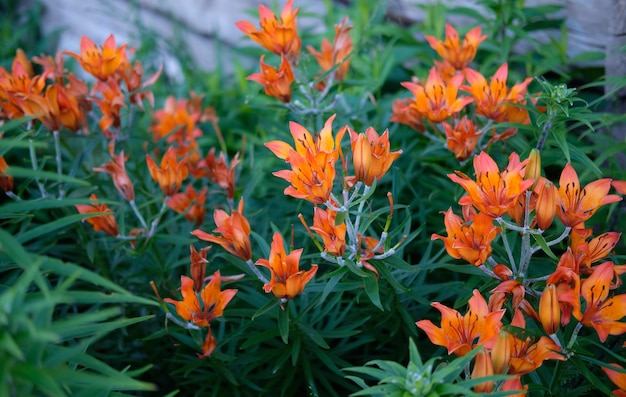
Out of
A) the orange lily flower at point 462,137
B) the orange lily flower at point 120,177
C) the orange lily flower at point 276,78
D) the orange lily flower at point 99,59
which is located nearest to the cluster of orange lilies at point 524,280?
the orange lily flower at point 462,137

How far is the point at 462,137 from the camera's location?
1459 mm

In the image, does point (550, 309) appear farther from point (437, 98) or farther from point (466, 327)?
point (437, 98)

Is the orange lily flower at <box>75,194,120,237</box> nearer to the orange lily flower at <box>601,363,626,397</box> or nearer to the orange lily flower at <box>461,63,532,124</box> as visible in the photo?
the orange lily flower at <box>461,63,532,124</box>

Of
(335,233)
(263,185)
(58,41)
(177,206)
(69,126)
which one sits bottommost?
(58,41)

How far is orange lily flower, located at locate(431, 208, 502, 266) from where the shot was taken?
3.75ft

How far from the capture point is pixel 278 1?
3123 mm

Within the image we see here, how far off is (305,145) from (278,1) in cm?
210

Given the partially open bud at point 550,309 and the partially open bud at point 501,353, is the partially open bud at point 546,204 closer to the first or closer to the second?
the partially open bud at point 550,309

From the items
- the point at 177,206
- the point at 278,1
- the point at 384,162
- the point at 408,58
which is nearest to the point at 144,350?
the point at 177,206

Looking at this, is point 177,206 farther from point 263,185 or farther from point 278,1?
point 278,1

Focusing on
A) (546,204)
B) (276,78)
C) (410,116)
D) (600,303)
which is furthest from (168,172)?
(600,303)

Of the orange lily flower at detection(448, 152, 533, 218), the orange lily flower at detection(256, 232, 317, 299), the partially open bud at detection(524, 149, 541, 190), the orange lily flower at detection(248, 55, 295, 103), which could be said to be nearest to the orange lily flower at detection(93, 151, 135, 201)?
the orange lily flower at detection(248, 55, 295, 103)

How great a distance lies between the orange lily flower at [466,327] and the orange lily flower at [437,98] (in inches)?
20.3

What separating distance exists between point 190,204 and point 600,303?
0.95 m
